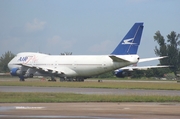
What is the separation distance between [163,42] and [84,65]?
61078mm

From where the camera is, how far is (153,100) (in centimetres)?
3117

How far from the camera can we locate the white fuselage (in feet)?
247

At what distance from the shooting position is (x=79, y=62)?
79.5m

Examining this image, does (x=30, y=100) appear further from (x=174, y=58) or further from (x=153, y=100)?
(x=174, y=58)

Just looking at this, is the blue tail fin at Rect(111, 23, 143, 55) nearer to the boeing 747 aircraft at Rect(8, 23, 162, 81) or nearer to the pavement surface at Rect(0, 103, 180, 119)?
the boeing 747 aircraft at Rect(8, 23, 162, 81)

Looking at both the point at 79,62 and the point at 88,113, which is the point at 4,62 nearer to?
the point at 79,62

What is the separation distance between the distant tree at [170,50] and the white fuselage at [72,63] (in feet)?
173

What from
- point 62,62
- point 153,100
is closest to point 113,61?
point 62,62

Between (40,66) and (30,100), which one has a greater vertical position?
(40,66)

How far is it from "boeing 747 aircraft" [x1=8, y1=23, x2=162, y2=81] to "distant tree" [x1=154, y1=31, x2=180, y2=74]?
52779 millimetres

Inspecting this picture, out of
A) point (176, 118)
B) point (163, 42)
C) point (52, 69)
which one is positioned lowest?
point (176, 118)

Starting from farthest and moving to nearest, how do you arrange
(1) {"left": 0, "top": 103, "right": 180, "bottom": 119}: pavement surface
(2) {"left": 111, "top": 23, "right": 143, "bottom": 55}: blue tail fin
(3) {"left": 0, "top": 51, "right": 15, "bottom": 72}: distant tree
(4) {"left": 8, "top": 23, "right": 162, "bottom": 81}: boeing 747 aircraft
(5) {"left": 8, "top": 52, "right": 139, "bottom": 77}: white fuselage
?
(3) {"left": 0, "top": 51, "right": 15, "bottom": 72}: distant tree, (5) {"left": 8, "top": 52, "right": 139, "bottom": 77}: white fuselage, (4) {"left": 8, "top": 23, "right": 162, "bottom": 81}: boeing 747 aircraft, (2) {"left": 111, "top": 23, "right": 143, "bottom": 55}: blue tail fin, (1) {"left": 0, "top": 103, "right": 180, "bottom": 119}: pavement surface

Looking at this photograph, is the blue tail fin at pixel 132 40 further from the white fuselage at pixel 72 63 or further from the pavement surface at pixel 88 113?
the pavement surface at pixel 88 113

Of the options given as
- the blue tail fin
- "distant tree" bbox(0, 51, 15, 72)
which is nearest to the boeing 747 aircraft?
the blue tail fin
